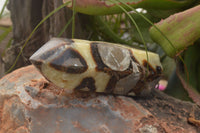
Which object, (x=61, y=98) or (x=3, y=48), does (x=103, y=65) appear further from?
(x=3, y=48)

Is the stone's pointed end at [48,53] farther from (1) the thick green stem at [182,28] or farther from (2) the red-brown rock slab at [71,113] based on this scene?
(1) the thick green stem at [182,28]

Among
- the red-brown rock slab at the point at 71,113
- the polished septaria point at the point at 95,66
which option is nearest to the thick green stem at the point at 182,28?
the polished septaria point at the point at 95,66

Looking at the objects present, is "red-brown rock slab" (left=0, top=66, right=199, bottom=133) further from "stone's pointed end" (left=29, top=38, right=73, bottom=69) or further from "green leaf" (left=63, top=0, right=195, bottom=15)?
"green leaf" (left=63, top=0, right=195, bottom=15)

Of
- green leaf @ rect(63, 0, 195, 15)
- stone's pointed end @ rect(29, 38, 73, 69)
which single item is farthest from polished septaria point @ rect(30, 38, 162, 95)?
green leaf @ rect(63, 0, 195, 15)

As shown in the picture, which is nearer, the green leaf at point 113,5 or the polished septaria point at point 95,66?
the polished septaria point at point 95,66

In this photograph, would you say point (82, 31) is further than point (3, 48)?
Yes

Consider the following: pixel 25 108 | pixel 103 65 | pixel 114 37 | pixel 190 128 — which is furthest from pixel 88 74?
pixel 114 37
